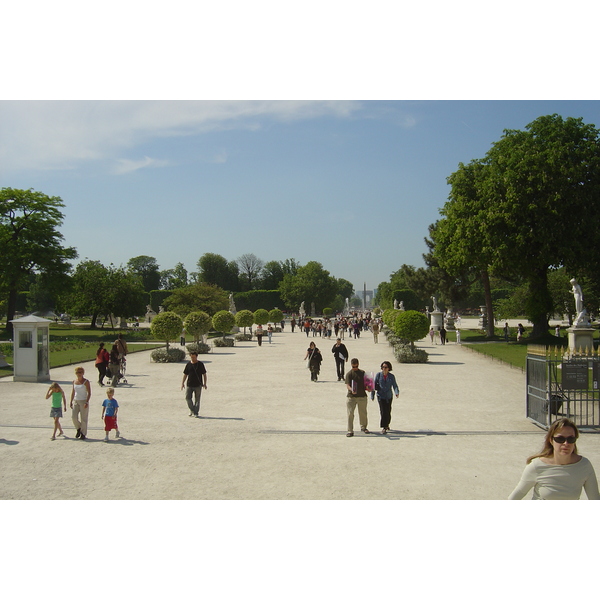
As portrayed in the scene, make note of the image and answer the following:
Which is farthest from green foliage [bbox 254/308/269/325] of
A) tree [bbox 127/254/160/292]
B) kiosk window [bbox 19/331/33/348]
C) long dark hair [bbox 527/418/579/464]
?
tree [bbox 127/254/160/292]

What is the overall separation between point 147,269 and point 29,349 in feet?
298

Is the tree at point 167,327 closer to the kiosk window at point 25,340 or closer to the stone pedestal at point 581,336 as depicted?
the kiosk window at point 25,340

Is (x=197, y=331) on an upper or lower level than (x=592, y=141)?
lower

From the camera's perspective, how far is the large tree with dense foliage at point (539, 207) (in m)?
28.7

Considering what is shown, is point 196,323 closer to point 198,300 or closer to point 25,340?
point 25,340

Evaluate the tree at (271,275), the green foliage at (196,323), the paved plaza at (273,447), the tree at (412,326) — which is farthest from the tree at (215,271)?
the paved plaza at (273,447)

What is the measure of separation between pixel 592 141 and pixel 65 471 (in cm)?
3159

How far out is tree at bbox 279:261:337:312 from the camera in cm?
9100

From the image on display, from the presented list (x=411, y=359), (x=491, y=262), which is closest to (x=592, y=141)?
(x=491, y=262)

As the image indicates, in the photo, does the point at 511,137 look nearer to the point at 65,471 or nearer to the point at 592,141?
the point at 592,141

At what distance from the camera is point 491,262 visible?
31.5m

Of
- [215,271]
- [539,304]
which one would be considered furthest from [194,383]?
[215,271]

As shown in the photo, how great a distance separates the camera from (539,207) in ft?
95.1

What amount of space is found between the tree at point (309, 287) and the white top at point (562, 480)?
86.3 metres
